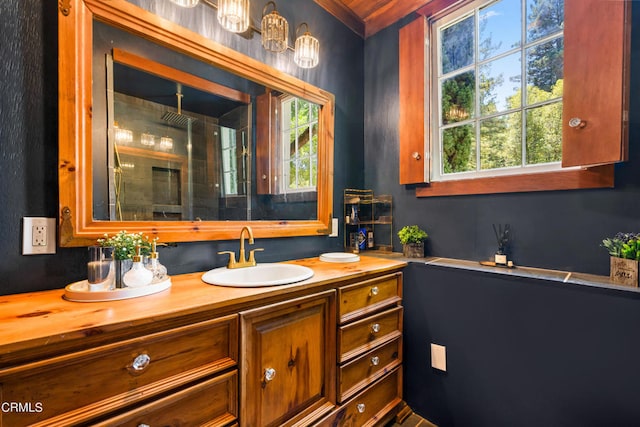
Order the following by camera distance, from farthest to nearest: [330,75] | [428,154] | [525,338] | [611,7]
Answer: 1. [330,75]
2. [428,154]
3. [525,338]
4. [611,7]

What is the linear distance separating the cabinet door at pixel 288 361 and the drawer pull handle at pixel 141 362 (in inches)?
10.7

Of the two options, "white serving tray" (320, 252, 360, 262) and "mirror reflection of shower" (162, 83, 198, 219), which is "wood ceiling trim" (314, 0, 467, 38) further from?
"white serving tray" (320, 252, 360, 262)

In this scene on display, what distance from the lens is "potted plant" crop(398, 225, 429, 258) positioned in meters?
1.76

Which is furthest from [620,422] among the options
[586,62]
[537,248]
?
[586,62]

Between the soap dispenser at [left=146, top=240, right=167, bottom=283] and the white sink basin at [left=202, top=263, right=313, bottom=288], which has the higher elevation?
the soap dispenser at [left=146, top=240, right=167, bottom=283]

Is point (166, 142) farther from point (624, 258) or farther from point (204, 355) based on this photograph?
point (624, 258)

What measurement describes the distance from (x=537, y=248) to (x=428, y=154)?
0.79 metres

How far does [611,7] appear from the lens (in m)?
1.13

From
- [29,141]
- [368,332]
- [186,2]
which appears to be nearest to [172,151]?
[29,141]

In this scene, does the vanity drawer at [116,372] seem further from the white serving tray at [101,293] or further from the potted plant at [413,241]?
the potted plant at [413,241]

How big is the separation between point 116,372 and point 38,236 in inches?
24.1

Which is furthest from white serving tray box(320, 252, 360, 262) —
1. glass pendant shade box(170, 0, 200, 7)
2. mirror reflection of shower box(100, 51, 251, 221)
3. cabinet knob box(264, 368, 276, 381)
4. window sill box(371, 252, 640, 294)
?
glass pendant shade box(170, 0, 200, 7)

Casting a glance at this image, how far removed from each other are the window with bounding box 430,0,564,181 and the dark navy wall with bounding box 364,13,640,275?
200mm

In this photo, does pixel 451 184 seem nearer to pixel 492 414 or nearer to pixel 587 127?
pixel 587 127
